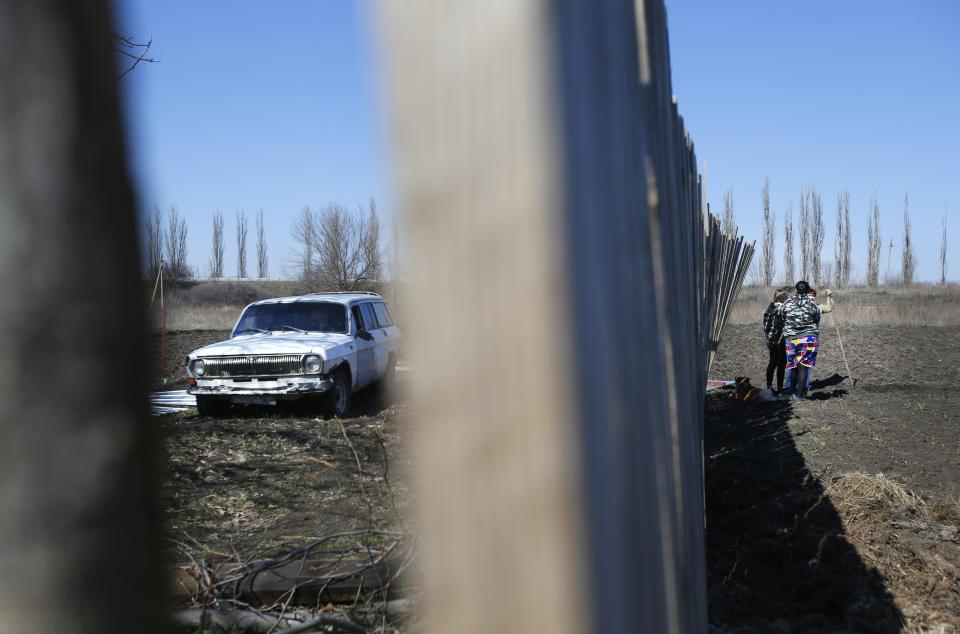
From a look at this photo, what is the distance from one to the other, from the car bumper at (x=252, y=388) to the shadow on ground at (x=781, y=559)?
568cm

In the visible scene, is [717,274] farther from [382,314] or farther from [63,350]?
[382,314]

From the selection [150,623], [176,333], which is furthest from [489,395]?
[176,333]

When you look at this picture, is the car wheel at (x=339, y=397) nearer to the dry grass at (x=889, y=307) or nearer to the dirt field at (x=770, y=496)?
the dirt field at (x=770, y=496)

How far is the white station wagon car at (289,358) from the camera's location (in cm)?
1005

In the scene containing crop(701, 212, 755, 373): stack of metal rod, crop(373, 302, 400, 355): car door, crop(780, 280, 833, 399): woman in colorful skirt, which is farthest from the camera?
crop(373, 302, 400, 355): car door

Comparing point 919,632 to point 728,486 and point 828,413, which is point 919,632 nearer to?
point 728,486

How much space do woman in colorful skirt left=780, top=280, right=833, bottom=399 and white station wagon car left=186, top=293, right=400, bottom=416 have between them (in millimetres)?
6597

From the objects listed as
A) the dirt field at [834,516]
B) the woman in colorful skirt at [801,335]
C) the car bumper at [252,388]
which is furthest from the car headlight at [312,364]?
the woman in colorful skirt at [801,335]

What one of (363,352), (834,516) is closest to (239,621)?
(834,516)

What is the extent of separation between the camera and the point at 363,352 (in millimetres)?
11445

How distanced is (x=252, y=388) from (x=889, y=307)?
85.0ft

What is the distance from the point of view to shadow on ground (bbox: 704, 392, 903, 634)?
12.0 feet

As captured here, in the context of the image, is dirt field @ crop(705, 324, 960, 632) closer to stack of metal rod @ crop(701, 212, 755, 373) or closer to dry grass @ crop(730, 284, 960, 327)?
stack of metal rod @ crop(701, 212, 755, 373)

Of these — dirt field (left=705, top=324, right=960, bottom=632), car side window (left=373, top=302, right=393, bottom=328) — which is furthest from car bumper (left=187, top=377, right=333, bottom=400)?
dirt field (left=705, top=324, right=960, bottom=632)
